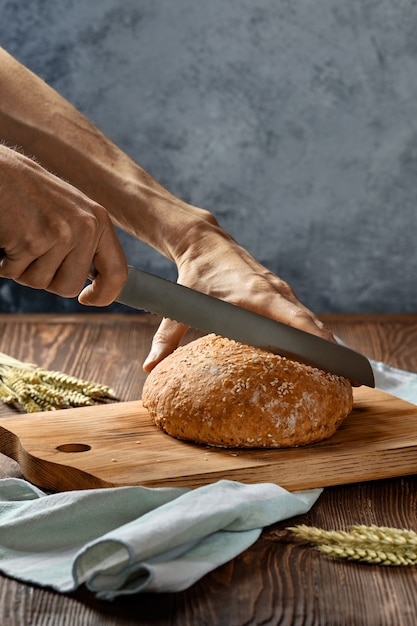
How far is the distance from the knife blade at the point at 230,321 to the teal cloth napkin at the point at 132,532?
0.98 feet

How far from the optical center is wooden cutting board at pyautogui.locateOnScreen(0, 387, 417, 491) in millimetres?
1389

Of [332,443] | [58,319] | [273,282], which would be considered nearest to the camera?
[332,443]

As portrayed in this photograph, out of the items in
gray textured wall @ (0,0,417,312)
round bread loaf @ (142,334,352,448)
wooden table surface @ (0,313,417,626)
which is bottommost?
gray textured wall @ (0,0,417,312)

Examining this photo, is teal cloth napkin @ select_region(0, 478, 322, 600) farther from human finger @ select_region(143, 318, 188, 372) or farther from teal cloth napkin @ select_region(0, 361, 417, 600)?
human finger @ select_region(143, 318, 188, 372)

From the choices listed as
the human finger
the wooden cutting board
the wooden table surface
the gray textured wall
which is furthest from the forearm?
the gray textured wall

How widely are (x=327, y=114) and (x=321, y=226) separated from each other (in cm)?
38

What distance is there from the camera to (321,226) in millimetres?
3143

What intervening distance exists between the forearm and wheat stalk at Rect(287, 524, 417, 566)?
0.84m

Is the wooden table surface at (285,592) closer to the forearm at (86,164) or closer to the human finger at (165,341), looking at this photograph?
the human finger at (165,341)

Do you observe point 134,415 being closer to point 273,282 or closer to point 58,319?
point 273,282

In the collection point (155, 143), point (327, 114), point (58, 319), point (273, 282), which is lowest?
point (58, 319)

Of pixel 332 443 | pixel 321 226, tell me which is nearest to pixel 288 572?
pixel 332 443

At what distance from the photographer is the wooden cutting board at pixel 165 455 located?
4.56 ft

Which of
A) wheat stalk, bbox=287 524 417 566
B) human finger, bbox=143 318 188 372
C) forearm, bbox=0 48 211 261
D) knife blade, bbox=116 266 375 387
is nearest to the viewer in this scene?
wheat stalk, bbox=287 524 417 566
